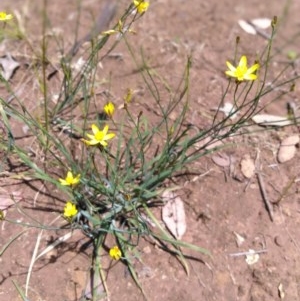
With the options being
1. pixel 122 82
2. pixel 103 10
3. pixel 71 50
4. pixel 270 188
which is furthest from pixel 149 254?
pixel 103 10

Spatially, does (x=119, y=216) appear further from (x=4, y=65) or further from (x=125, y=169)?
(x=4, y=65)

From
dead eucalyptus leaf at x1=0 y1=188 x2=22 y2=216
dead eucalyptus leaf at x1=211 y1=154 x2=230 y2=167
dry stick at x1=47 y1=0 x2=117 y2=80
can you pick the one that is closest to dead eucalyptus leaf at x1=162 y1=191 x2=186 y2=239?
dead eucalyptus leaf at x1=211 y1=154 x2=230 y2=167

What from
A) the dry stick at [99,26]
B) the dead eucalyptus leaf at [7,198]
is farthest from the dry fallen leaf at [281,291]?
the dry stick at [99,26]

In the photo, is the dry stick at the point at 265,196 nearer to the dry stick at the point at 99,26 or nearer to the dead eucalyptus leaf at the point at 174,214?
the dead eucalyptus leaf at the point at 174,214

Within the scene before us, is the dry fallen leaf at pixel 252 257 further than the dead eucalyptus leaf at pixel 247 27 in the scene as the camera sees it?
No

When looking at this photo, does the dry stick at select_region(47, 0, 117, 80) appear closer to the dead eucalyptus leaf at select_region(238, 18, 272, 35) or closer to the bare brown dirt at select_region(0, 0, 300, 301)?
the bare brown dirt at select_region(0, 0, 300, 301)

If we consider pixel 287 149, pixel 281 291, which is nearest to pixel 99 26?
pixel 287 149

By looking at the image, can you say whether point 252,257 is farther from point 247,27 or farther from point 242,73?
point 247,27
